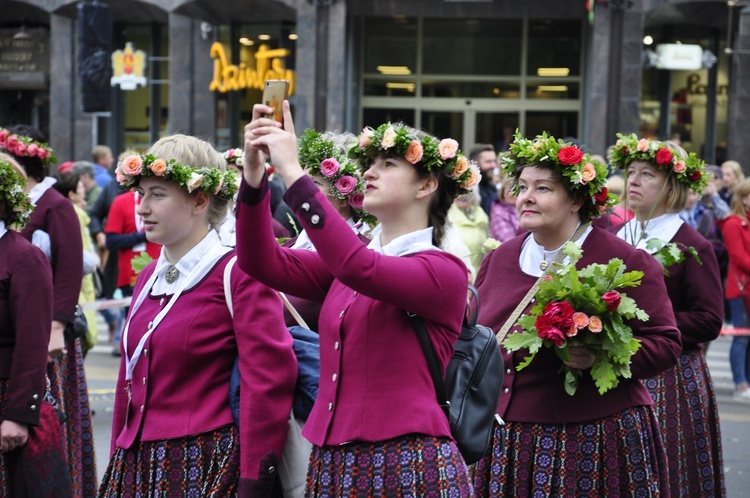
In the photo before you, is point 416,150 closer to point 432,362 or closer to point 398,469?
point 432,362

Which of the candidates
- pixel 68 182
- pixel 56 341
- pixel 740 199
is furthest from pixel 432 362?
pixel 740 199

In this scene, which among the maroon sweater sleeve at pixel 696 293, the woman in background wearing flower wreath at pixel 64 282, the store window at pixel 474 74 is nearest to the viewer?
the maroon sweater sleeve at pixel 696 293

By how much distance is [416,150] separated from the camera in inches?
145

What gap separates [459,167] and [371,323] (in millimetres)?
573

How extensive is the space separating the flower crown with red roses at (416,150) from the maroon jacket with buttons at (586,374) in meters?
1.17

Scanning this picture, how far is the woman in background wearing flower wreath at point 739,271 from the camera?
1167 cm

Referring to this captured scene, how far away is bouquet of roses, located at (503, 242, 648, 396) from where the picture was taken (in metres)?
4.56

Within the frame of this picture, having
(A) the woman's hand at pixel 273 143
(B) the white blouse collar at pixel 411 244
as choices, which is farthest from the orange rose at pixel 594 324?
(A) the woman's hand at pixel 273 143

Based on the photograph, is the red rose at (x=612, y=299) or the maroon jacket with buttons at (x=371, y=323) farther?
the red rose at (x=612, y=299)

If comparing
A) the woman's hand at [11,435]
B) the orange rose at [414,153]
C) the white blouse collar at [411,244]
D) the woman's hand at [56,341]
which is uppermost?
the orange rose at [414,153]

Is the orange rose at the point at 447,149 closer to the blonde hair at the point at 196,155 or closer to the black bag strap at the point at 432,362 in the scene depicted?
the black bag strap at the point at 432,362

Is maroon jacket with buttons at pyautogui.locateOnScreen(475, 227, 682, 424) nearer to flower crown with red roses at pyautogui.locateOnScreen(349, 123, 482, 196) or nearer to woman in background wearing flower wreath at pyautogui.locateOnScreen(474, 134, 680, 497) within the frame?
woman in background wearing flower wreath at pyautogui.locateOnScreen(474, 134, 680, 497)

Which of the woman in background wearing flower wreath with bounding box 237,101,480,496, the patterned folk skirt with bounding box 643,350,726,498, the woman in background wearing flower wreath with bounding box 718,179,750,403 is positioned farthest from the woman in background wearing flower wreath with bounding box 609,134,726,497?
the woman in background wearing flower wreath with bounding box 718,179,750,403

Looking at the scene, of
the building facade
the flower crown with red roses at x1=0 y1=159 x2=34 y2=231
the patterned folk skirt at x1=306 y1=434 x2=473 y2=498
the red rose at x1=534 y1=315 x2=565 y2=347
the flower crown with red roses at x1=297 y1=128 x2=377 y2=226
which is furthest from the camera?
the building facade
